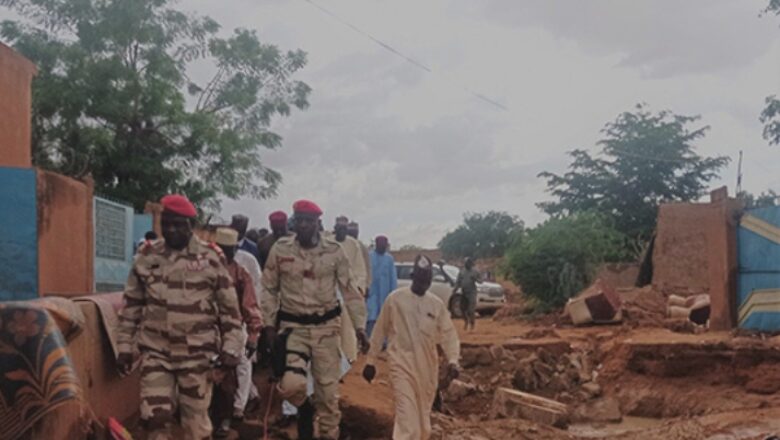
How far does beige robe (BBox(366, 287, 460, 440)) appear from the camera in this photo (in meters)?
6.74

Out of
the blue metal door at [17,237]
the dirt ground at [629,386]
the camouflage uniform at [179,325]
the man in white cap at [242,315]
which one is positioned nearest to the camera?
the camouflage uniform at [179,325]

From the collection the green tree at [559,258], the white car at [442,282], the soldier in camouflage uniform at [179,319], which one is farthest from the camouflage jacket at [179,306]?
the green tree at [559,258]

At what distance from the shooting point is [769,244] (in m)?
14.8

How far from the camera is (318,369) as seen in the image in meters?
6.51

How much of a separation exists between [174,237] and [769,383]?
9851mm

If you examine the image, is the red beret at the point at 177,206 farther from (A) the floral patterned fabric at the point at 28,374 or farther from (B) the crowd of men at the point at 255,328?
(A) the floral patterned fabric at the point at 28,374

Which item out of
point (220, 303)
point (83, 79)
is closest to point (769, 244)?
point (220, 303)

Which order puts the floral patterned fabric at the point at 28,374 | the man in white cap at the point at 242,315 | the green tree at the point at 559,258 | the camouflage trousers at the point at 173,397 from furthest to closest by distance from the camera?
the green tree at the point at 559,258 < the man in white cap at the point at 242,315 < the camouflage trousers at the point at 173,397 < the floral patterned fabric at the point at 28,374

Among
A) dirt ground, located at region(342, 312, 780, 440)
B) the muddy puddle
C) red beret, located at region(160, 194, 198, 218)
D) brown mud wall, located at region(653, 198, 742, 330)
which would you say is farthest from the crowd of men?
brown mud wall, located at region(653, 198, 742, 330)

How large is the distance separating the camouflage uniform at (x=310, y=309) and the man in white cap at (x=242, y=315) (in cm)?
24

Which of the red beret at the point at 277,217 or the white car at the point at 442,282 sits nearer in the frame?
the red beret at the point at 277,217

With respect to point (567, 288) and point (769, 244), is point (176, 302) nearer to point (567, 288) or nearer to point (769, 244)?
point (769, 244)

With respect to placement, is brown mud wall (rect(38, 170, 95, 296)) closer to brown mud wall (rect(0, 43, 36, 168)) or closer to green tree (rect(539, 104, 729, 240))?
brown mud wall (rect(0, 43, 36, 168))

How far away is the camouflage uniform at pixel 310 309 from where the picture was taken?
648 cm
